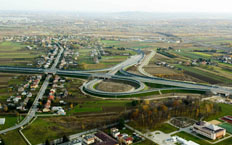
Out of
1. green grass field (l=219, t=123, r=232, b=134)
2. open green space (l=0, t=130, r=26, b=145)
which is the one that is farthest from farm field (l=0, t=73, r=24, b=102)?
green grass field (l=219, t=123, r=232, b=134)

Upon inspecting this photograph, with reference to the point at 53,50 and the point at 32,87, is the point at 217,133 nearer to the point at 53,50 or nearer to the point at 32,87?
→ the point at 32,87

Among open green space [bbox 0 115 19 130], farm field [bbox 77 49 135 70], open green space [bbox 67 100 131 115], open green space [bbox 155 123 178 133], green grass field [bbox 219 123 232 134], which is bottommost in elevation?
green grass field [bbox 219 123 232 134]

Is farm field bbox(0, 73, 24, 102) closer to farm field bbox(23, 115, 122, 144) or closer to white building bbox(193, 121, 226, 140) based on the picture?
farm field bbox(23, 115, 122, 144)

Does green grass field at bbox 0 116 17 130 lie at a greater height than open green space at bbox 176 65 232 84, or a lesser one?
lesser

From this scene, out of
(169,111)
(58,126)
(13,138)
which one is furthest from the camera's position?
(169,111)

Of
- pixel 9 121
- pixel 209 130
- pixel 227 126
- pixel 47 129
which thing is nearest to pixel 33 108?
pixel 9 121

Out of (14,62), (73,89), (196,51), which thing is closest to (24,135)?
(73,89)

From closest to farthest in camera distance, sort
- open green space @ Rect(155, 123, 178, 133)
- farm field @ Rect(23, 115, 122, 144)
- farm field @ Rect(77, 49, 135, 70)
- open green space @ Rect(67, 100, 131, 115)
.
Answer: farm field @ Rect(23, 115, 122, 144)
open green space @ Rect(155, 123, 178, 133)
open green space @ Rect(67, 100, 131, 115)
farm field @ Rect(77, 49, 135, 70)

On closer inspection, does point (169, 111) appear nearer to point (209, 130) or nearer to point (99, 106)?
point (209, 130)
